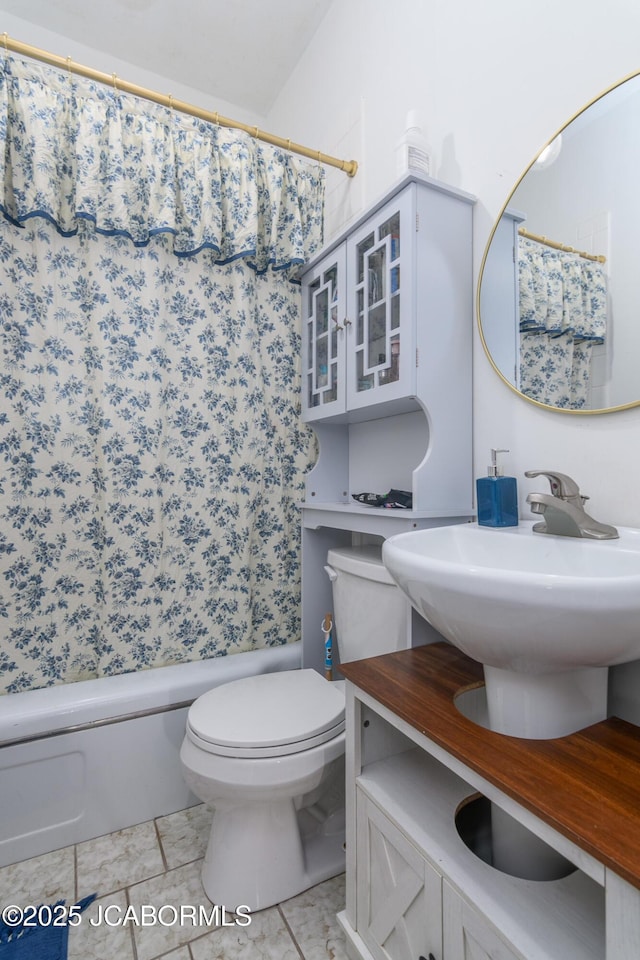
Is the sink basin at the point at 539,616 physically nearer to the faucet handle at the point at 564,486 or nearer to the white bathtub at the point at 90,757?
the faucet handle at the point at 564,486

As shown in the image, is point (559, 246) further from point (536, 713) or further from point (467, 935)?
point (467, 935)

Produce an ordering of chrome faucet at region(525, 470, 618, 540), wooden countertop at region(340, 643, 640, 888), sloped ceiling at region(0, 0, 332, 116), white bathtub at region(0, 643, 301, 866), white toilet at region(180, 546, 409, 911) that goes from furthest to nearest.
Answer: sloped ceiling at region(0, 0, 332, 116)
white bathtub at region(0, 643, 301, 866)
white toilet at region(180, 546, 409, 911)
chrome faucet at region(525, 470, 618, 540)
wooden countertop at region(340, 643, 640, 888)

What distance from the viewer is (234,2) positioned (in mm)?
1739

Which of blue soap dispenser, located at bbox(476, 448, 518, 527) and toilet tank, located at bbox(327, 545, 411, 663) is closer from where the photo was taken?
blue soap dispenser, located at bbox(476, 448, 518, 527)

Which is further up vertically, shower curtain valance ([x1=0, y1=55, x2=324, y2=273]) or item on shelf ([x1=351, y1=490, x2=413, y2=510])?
shower curtain valance ([x1=0, y1=55, x2=324, y2=273])

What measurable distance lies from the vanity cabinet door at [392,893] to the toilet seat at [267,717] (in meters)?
0.22

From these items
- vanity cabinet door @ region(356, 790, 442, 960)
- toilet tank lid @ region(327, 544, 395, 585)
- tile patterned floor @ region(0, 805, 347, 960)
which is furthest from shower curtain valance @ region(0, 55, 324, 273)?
tile patterned floor @ region(0, 805, 347, 960)

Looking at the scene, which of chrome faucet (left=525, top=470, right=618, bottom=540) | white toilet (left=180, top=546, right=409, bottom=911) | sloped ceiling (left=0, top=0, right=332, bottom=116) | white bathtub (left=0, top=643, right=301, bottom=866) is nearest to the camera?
chrome faucet (left=525, top=470, right=618, bottom=540)

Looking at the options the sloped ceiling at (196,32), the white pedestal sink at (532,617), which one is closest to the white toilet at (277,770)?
the white pedestal sink at (532,617)

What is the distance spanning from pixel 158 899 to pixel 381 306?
158cm

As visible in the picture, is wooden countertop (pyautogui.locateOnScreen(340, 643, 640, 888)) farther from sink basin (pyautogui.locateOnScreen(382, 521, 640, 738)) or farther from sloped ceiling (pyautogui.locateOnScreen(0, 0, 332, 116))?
sloped ceiling (pyautogui.locateOnScreen(0, 0, 332, 116))

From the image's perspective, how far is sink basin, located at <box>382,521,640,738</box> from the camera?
0.55 metres

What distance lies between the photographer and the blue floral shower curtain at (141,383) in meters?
1.39

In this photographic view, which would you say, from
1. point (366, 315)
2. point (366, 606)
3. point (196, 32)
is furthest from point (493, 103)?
point (196, 32)
